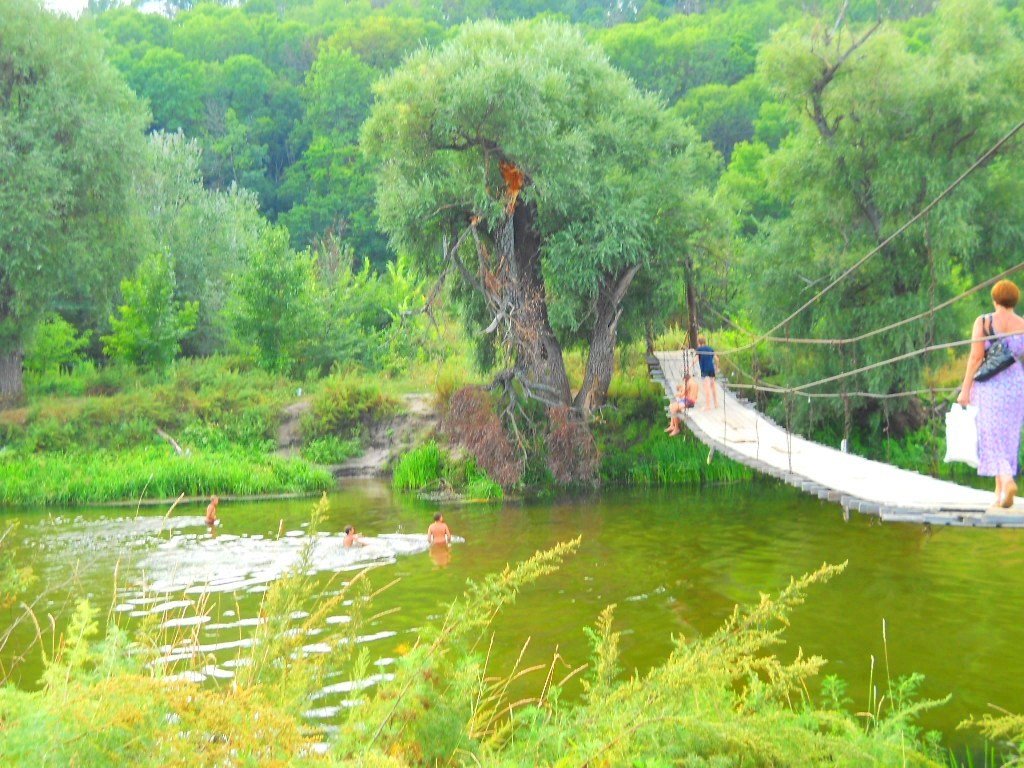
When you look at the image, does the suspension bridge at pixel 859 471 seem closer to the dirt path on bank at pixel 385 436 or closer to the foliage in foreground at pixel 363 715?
the foliage in foreground at pixel 363 715

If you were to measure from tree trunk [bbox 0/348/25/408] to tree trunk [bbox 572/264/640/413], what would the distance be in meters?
13.7

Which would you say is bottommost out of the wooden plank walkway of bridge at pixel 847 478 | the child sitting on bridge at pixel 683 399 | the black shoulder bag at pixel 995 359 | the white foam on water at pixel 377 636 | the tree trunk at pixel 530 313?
the white foam on water at pixel 377 636

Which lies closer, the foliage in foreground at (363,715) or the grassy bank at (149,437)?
the foliage in foreground at (363,715)

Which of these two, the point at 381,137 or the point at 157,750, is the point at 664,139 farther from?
the point at 157,750

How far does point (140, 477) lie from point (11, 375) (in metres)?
7.77

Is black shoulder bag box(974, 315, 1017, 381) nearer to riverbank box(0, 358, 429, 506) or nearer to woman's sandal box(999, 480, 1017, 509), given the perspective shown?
woman's sandal box(999, 480, 1017, 509)

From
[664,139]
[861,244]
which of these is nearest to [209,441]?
[664,139]

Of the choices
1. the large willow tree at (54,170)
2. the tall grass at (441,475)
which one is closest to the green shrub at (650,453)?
the tall grass at (441,475)

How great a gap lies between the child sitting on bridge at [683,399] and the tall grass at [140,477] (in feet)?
25.8

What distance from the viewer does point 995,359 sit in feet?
22.9

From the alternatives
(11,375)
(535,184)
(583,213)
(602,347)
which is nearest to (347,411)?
(602,347)

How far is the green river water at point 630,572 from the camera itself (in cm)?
917

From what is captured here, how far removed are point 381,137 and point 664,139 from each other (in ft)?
18.2

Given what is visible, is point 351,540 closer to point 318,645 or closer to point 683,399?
point 683,399
